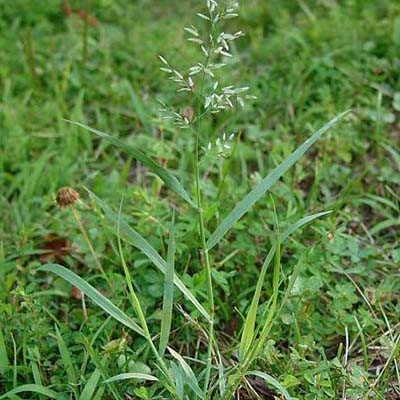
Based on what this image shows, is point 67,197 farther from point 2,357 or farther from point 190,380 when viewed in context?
point 190,380

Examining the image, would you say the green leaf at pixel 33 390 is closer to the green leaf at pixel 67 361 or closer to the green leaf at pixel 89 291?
the green leaf at pixel 67 361

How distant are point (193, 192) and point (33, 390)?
3.14 ft

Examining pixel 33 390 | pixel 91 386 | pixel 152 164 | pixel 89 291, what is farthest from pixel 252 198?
pixel 33 390

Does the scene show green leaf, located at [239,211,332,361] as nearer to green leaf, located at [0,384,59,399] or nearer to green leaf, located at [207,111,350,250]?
green leaf, located at [207,111,350,250]

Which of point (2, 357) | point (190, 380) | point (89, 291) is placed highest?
point (89, 291)

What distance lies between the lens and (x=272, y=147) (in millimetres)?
2861

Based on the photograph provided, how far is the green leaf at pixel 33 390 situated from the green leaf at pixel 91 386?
0.09 meters

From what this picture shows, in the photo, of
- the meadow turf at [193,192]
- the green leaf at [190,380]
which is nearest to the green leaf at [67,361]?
the meadow turf at [193,192]

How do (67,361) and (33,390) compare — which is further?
(67,361)


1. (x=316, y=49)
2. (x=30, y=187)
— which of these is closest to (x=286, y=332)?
(x=30, y=187)

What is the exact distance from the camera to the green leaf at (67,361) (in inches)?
77.1

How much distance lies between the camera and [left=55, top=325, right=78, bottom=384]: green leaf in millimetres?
1959

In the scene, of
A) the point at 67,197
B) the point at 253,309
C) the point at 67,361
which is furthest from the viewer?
the point at 67,197

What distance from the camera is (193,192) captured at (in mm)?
2559
